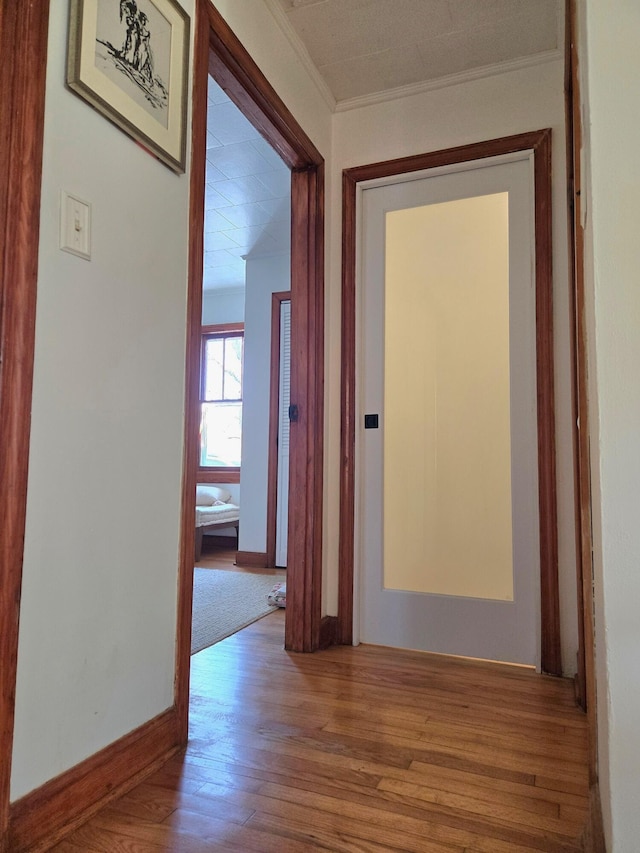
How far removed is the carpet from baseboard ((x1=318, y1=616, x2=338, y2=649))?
0.44 m

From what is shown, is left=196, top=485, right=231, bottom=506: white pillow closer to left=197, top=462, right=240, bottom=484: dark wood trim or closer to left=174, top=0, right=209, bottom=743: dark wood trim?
left=197, top=462, right=240, bottom=484: dark wood trim

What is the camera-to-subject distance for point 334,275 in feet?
7.99

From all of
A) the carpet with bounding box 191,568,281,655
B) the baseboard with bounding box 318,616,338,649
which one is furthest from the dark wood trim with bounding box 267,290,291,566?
the baseboard with bounding box 318,616,338,649

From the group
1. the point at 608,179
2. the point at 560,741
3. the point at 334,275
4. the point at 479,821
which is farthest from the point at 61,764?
the point at 334,275

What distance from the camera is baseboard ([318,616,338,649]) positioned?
2221mm

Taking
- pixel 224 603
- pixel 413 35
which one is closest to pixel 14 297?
pixel 413 35

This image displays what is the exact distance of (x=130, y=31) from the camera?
51.0 inches

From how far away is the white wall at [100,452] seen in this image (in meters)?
1.05

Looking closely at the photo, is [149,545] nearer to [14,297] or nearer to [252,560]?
[14,297]

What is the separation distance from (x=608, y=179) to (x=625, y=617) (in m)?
0.65

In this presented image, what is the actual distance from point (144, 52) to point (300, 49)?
3.44 ft

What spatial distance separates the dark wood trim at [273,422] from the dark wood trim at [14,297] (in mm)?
3211

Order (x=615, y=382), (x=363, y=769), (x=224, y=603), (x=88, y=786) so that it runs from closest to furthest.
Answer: (x=615, y=382)
(x=88, y=786)
(x=363, y=769)
(x=224, y=603)

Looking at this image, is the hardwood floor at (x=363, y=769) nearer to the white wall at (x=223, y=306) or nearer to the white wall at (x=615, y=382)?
the white wall at (x=615, y=382)
